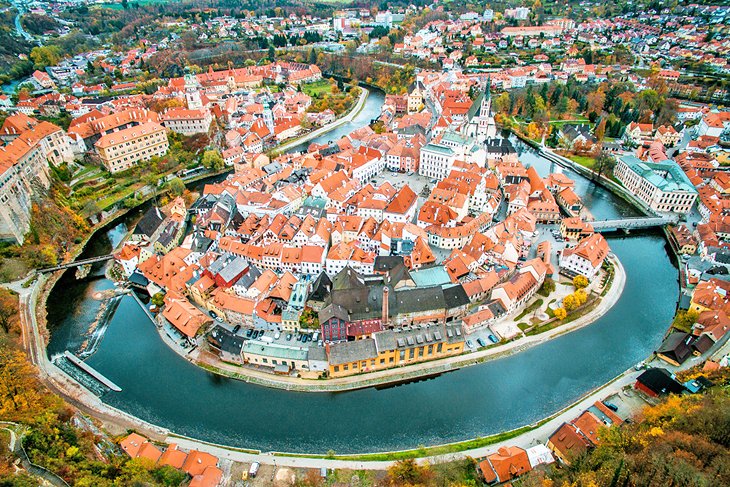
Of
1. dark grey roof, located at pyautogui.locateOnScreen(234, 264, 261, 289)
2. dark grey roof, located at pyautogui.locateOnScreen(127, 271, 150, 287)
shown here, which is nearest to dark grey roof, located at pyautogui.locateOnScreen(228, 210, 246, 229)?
dark grey roof, located at pyautogui.locateOnScreen(234, 264, 261, 289)

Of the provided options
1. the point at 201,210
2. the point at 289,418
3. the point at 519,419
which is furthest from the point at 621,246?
the point at 201,210

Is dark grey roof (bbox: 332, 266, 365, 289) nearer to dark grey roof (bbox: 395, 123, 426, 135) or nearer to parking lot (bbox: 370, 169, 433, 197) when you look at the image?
parking lot (bbox: 370, 169, 433, 197)

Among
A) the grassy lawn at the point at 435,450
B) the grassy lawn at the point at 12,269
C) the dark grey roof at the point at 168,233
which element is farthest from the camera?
the dark grey roof at the point at 168,233

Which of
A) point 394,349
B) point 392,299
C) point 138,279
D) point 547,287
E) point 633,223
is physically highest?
point 392,299

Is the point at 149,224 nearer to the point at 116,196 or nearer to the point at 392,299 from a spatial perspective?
the point at 116,196

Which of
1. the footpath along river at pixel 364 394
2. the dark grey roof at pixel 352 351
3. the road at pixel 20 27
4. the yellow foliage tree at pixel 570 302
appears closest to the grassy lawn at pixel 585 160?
the footpath along river at pixel 364 394

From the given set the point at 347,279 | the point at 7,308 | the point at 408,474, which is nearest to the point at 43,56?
the point at 7,308

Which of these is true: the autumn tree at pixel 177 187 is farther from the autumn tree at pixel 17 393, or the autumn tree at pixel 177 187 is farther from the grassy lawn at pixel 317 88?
the grassy lawn at pixel 317 88
